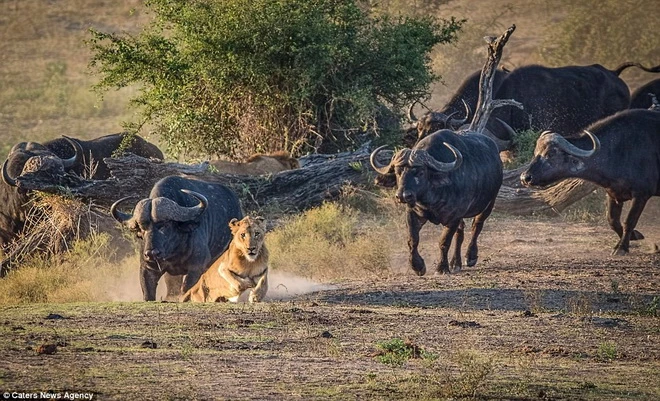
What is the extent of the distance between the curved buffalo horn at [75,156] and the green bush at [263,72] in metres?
1.08

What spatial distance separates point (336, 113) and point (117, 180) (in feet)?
15.8

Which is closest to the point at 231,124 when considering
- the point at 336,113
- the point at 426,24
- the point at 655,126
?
the point at 336,113

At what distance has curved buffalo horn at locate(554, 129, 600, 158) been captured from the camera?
1684cm

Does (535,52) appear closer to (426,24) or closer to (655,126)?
(426,24)

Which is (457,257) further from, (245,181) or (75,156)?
(75,156)

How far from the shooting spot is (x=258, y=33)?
786 inches

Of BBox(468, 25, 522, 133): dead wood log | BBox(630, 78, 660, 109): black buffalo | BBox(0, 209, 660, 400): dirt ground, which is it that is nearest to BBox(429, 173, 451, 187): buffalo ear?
BBox(0, 209, 660, 400): dirt ground

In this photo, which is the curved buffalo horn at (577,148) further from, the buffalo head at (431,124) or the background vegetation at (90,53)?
the background vegetation at (90,53)

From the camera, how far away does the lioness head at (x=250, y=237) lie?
12.6 m

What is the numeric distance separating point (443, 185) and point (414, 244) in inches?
30.4

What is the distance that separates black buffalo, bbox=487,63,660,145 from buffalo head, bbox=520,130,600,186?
738cm

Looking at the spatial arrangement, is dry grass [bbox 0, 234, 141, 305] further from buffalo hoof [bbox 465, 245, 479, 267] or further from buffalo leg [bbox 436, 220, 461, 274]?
buffalo hoof [bbox 465, 245, 479, 267]

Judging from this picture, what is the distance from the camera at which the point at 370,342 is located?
32.9ft

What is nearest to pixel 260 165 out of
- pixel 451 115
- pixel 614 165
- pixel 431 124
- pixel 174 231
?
pixel 614 165
